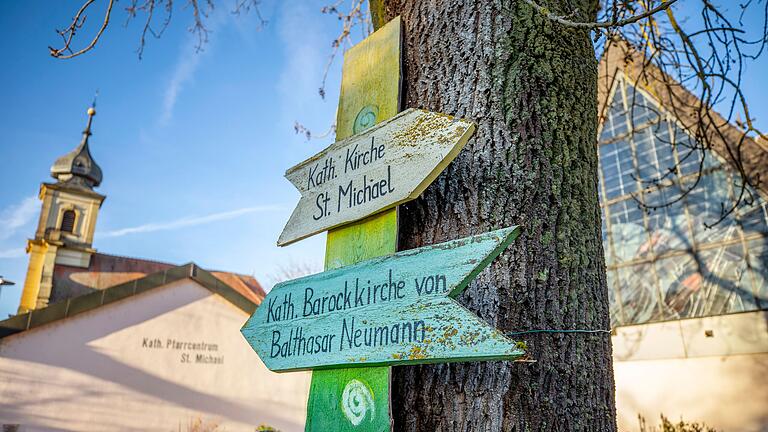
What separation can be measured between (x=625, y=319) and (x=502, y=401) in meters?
10.2

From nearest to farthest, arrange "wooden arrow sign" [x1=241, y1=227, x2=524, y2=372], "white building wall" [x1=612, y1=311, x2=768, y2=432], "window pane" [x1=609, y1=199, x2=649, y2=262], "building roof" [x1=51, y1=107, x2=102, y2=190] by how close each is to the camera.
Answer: "wooden arrow sign" [x1=241, y1=227, x2=524, y2=372] < "white building wall" [x1=612, y1=311, x2=768, y2=432] < "window pane" [x1=609, y1=199, x2=649, y2=262] < "building roof" [x1=51, y1=107, x2=102, y2=190]

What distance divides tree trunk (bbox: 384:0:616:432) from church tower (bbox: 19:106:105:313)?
25.5 meters

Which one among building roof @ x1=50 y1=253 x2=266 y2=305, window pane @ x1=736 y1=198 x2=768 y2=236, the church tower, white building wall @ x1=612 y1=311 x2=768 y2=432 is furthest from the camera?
the church tower

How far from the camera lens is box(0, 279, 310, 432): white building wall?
899cm

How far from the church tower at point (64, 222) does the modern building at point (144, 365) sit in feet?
49.8

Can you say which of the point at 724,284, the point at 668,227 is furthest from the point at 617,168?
the point at 724,284

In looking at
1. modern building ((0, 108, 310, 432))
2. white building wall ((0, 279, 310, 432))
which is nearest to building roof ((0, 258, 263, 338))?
modern building ((0, 108, 310, 432))

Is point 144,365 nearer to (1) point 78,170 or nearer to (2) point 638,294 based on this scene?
(2) point 638,294

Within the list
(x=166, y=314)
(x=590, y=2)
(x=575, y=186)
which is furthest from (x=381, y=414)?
(x=166, y=314)

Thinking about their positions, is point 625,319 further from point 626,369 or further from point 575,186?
point 575,186

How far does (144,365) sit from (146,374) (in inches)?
7.1

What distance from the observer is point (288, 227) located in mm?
1477

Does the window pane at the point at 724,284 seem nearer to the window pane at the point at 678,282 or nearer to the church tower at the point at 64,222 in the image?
the window pane at the point at 678,282

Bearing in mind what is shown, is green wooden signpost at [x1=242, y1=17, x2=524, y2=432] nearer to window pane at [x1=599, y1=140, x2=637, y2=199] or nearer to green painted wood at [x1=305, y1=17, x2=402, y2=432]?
green painted wood at [x1=305, y1=17, x2=402, y2=432]
